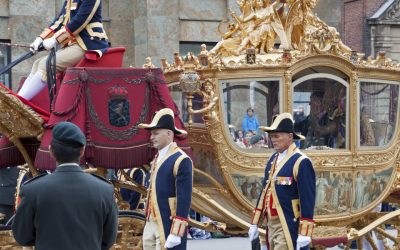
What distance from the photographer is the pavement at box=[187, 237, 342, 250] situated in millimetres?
13742

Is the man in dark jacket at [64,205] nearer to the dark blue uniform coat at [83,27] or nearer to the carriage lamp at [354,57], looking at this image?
the dark blue uniform coat at [83,27]

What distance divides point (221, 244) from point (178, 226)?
6978 mm

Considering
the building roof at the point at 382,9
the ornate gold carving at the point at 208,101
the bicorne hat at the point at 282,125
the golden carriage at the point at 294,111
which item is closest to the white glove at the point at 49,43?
the golden carriage at the point at 294,111

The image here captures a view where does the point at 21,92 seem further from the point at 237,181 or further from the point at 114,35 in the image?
the point at 114,35

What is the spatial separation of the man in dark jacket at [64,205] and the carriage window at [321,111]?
470 cm

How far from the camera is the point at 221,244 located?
1436 cm

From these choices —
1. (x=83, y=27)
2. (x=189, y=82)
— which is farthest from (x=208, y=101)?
(x=83, y=27)

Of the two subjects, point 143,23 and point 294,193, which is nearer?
point 294,193

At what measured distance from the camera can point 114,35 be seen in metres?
18.5

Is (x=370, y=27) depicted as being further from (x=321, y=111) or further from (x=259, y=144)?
(x=259, y=144)

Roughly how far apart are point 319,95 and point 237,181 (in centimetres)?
118

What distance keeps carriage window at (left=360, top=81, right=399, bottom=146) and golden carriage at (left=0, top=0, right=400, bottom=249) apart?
1 centimetres

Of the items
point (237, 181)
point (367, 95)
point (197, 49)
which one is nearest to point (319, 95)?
point (367, 95)

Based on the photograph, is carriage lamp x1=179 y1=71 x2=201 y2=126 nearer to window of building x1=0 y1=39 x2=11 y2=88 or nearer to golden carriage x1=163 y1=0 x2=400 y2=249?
golden carriage x1=163 y1=0 x2=400 y2=249
